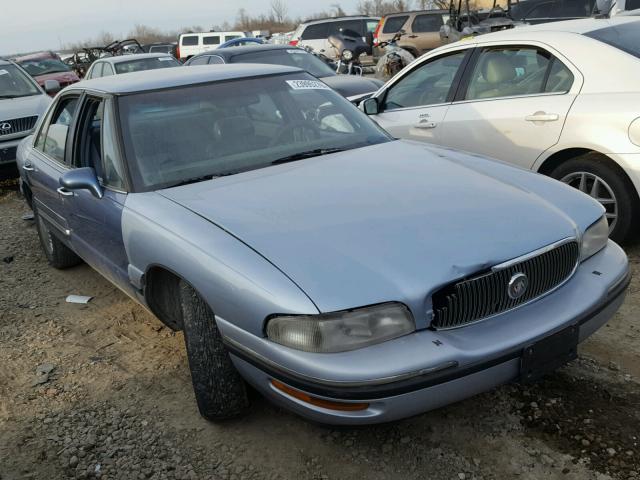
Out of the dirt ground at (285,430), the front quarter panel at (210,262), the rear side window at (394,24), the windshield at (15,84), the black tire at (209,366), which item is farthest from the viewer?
the rear side window at (394,24)

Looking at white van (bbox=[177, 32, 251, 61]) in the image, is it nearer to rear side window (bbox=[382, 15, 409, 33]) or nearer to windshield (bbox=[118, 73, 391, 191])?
rear side window (bbox=[382, 15, 409, 33])

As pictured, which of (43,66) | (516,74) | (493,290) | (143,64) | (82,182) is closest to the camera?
(493,290)

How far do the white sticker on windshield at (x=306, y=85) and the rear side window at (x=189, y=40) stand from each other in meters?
29.7

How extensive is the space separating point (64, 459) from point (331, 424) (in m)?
1.28

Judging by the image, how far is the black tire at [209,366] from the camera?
8.64 feet

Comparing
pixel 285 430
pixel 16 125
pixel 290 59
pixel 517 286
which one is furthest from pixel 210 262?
pixel 290 59

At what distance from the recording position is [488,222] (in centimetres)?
255

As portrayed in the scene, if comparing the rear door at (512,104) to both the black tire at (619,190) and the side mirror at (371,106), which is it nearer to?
the black tire at (619,190)

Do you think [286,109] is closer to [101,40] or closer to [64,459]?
[64,459]

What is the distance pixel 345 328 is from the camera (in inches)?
86.2

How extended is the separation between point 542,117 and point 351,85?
4.36 meters

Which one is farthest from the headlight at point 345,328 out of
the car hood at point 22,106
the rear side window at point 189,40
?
the rear side window at point 189,40

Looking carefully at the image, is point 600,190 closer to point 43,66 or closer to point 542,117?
point 542,117

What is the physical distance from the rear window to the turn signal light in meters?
3.39
